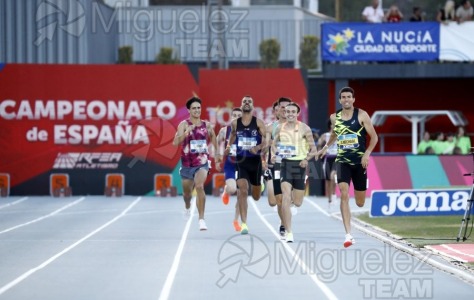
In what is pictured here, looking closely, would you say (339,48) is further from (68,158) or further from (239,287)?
(239,287)

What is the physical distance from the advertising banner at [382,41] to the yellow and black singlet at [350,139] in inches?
671

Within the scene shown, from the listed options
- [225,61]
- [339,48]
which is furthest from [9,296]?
[225,61]

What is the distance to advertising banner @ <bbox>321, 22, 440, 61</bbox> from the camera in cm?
3456

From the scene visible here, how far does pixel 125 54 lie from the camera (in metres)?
46.8

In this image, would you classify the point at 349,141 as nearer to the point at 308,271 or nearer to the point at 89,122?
the point at 308,271

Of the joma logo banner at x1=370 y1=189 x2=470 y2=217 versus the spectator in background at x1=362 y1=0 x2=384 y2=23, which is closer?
the joma logo banner at x1=370 y1=189 x2=470 y2=217

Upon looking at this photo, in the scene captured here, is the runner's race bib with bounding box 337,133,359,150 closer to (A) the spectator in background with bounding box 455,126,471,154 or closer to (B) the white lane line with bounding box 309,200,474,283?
(B) the white lane line with bounding box 309,200,474,283

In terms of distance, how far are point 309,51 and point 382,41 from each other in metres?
12.3

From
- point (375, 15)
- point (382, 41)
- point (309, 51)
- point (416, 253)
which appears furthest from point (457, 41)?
point (416, 253)

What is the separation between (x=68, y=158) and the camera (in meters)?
35.7

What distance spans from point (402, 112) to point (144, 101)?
298 inches

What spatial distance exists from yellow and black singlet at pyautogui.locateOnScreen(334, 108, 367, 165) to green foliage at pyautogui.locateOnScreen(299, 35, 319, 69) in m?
29.1

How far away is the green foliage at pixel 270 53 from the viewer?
152 feet

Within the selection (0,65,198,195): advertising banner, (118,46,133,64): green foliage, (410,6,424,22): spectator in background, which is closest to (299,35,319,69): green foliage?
(118,46,133,64): green foliage
